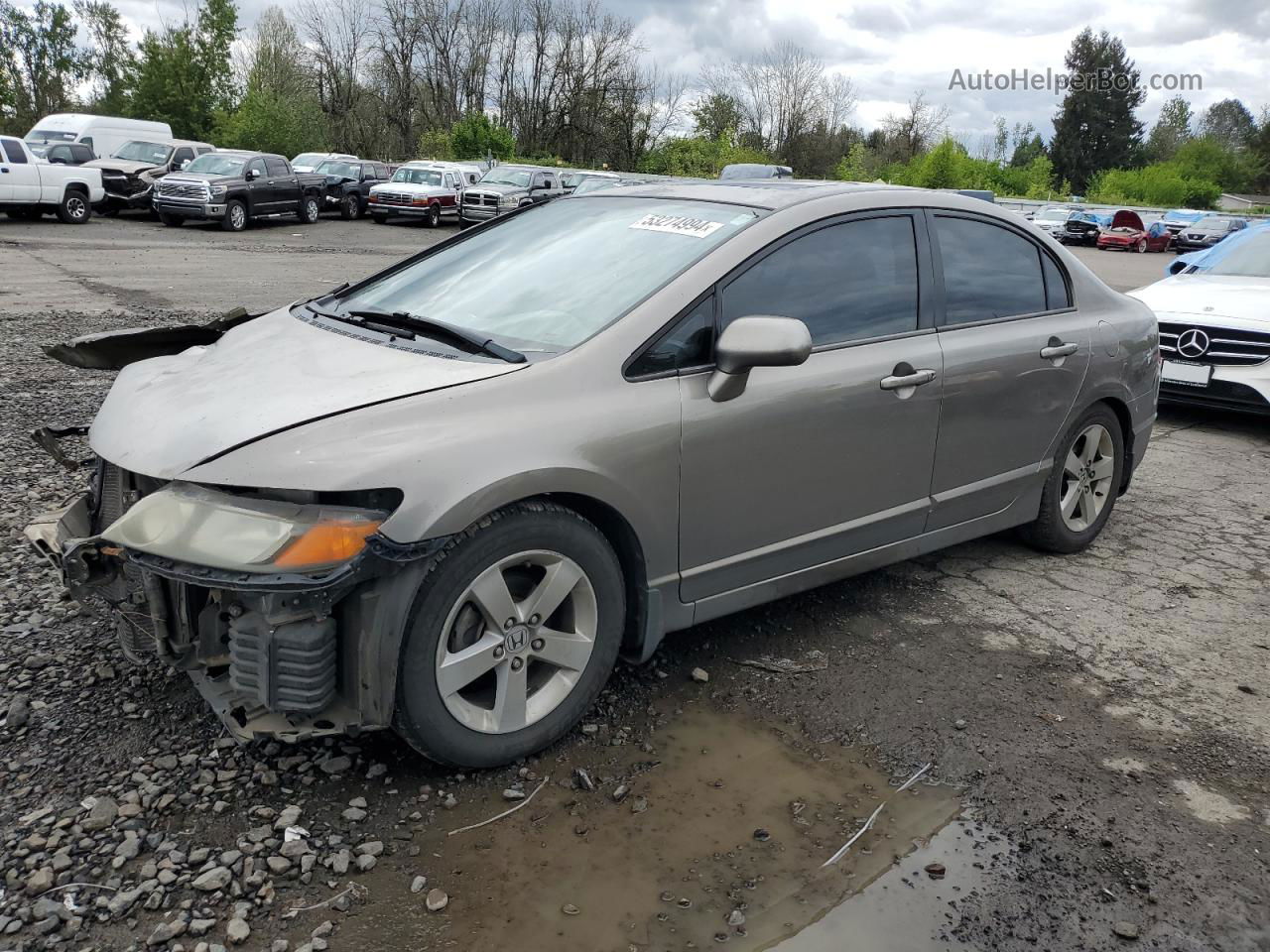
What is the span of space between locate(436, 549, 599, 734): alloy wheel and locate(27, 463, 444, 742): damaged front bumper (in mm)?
192

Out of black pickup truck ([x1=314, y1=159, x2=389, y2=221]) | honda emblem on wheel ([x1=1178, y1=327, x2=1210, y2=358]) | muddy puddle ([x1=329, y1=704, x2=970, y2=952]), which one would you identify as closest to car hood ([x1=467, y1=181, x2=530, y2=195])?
black pickup truck ([x1=314, y1=159, x2=389, y2=221])

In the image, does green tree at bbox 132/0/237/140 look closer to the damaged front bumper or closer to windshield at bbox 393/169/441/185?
windshield at bbox 393/169/441/185

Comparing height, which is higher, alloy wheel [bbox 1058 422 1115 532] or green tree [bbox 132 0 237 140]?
green tree [bbox 132 0 237 140]

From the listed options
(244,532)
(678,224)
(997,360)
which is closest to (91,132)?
(678,224)

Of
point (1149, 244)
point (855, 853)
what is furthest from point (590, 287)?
point (1149, 244)

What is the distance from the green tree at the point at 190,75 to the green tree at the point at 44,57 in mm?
15382

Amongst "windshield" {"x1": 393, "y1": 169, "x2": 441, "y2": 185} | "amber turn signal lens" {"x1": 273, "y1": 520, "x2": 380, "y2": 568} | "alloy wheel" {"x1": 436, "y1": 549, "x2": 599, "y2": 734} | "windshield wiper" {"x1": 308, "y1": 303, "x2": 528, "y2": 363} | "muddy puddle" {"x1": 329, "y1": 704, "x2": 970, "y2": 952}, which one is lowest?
"muddy puddle" {"x1": 329, "y1": 704, "x2": 970, "y2": 952}

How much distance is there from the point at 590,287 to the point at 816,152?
63.0 m

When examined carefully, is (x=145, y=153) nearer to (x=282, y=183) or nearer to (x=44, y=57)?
(x=282, y=183)

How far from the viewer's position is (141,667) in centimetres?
336

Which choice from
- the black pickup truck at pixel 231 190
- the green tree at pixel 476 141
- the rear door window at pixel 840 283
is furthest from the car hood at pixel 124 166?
the green tree at pixel 476 141

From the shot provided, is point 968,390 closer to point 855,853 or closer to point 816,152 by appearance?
point 855,853

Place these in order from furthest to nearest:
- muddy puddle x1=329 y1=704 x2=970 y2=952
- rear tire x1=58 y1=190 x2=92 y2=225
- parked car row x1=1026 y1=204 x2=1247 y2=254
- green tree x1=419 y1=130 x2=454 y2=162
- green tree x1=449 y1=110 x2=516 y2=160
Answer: green tree x1=419 y1=130 x2=454 y2=162 < green tree x1=449 y1=110 x2=516 y2=160 < parked car row x1=1026 y1=204 x2=1247 y2=254 < rear tire x1=58 y1=190 x2=92 y2=225 < muddy puddle x1=329 y1=704 x2=970 y2=952

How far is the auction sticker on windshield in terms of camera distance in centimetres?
351
